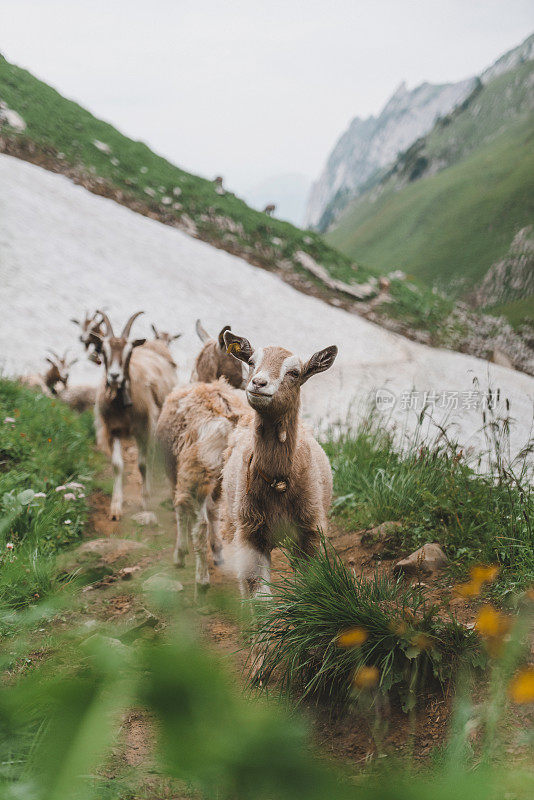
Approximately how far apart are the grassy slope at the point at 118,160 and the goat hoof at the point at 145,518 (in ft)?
30.7

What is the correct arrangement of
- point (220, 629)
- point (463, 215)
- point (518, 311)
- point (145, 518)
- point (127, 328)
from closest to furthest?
1. point (220, 629)
2. point (518, 311)
3. point (463, 215)
4. point (145, 518)
5. point (127, 328)

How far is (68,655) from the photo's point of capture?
0.59 m

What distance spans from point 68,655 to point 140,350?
869cm

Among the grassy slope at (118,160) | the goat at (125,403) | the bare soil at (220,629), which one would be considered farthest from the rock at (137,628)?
the grassy slope at (118,160)

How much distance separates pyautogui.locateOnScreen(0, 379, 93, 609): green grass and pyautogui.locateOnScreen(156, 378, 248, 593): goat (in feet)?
3.64

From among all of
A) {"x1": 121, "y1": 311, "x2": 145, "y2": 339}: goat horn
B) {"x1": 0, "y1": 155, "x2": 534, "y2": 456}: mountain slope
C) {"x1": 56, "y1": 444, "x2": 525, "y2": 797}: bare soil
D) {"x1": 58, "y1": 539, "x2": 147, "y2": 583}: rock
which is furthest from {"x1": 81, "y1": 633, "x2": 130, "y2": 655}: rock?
{"x1": 121, "y1": 311, "x2": 145, "y2": 339}: goat horn

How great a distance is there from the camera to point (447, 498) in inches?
178

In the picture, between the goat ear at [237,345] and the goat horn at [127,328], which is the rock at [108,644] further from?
the goat horn at [127,328]

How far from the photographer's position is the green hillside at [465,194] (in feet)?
18.3

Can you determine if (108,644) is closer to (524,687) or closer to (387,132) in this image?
(524,687)

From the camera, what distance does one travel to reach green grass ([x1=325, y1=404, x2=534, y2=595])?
3.72m

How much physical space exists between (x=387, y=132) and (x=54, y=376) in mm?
8276

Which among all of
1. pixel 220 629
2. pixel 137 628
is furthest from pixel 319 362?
pixel 220 629

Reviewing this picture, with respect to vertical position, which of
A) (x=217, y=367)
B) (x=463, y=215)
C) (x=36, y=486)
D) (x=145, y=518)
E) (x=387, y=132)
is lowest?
(x=145, y=518)
